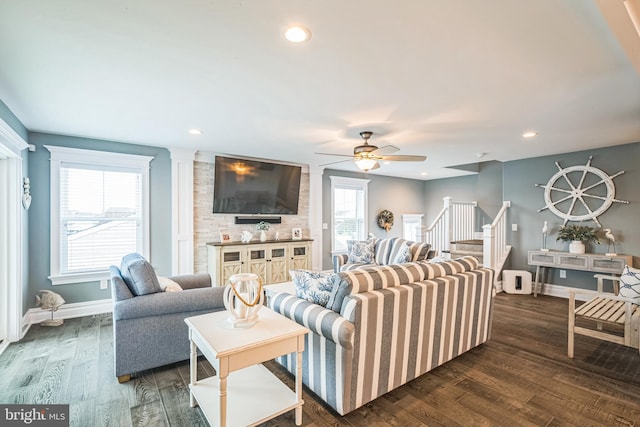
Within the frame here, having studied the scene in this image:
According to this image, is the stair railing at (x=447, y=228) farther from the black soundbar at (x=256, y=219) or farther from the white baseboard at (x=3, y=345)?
the white baseboard at (x=3, y=345)

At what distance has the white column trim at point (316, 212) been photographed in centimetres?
634

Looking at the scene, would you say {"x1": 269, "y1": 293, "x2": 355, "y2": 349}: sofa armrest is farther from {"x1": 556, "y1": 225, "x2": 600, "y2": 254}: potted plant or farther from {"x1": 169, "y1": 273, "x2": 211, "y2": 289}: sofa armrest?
{"x1": 556, "y1": 225, "x2": 600, "y2": 254}: potted plant

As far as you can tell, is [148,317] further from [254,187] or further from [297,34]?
[254,187]

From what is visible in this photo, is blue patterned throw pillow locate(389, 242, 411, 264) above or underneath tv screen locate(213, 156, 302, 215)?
underneath

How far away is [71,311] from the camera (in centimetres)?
402

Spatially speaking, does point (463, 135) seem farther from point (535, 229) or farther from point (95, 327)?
point (95, 327)

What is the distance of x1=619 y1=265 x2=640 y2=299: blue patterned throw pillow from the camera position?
9.03ft

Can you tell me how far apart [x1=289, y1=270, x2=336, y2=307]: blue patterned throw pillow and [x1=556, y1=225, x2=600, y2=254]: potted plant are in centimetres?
471

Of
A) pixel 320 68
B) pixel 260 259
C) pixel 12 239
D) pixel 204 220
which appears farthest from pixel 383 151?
pixel 12 239

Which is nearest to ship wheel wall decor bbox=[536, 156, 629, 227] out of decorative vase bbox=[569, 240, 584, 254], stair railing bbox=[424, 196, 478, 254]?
decorative vase bbox=[569, 240, 584, 254]

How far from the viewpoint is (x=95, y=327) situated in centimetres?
370

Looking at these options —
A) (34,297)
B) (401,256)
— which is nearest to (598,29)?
(401,256)

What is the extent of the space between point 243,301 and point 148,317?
1.16 meters

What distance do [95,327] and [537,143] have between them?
6453mm
